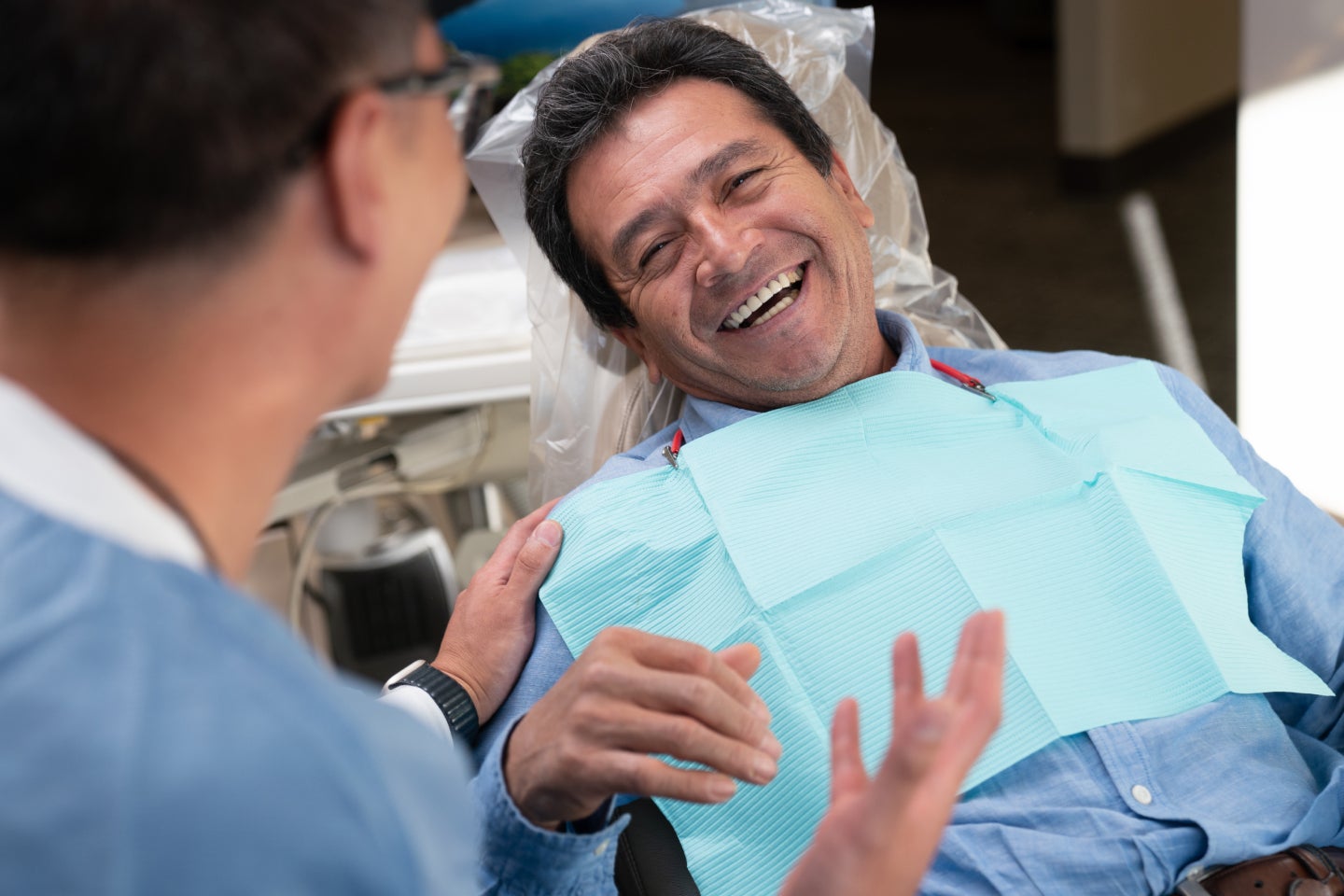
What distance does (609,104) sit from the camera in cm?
165

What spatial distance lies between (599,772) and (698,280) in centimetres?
68

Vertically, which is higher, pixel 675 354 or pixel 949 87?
pixel 675 354

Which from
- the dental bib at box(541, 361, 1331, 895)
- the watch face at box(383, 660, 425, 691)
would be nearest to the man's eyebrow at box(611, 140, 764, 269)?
the dental bib at box(541, 361, 1331, 895)

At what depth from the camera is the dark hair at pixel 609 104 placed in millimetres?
1652

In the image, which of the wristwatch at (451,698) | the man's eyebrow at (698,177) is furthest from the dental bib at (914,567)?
the man's eyebrow at (698,177)

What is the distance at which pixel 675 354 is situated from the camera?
165 cm

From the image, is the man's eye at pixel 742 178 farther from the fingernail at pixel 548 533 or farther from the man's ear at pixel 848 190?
the fingernail at pixel 548 533

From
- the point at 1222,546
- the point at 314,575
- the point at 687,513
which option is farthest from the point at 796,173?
the point at 314,575

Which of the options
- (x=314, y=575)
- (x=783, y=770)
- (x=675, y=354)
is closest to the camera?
(x=783, y=770)

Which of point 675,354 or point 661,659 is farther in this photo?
point 675,354

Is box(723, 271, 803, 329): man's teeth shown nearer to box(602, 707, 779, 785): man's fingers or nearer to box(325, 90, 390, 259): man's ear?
box(602, 707, 779, 785): man's fingers

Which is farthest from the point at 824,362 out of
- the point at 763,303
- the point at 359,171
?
the point at 359,171

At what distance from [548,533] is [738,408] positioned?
Answer: 11.8 inches

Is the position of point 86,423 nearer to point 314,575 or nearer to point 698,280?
point 698,280
